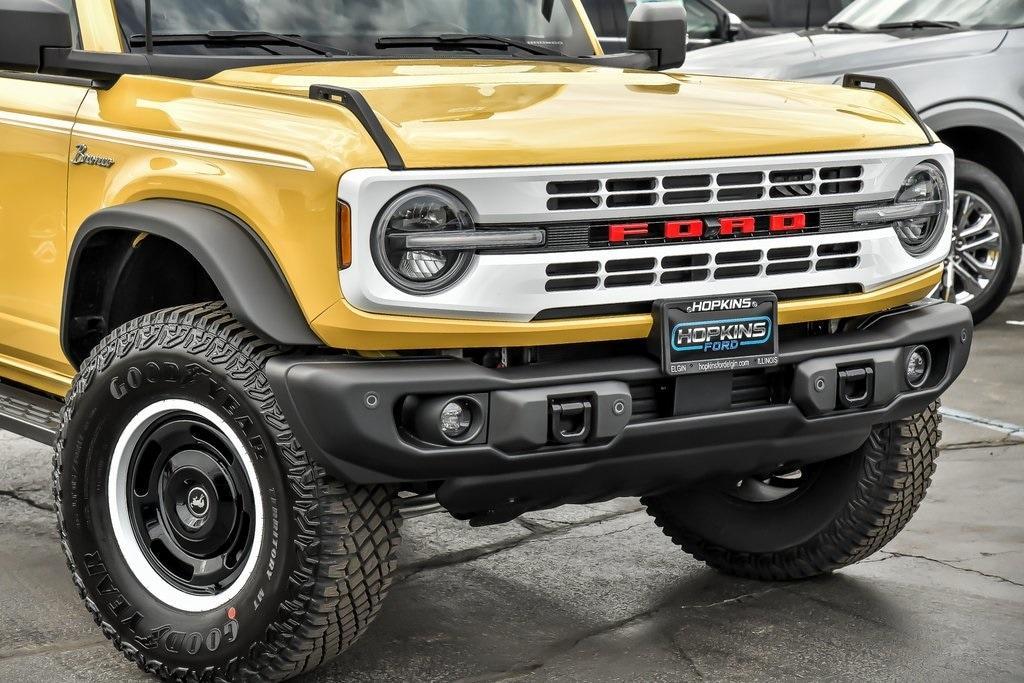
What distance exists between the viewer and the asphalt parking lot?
390 cm

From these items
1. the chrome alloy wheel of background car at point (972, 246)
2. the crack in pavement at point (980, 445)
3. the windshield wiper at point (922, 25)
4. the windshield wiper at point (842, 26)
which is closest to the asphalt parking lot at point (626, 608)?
the crack in pavement at point (980, 445)

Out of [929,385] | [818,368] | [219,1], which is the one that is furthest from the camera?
[219,1]

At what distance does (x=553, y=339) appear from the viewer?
336 cm

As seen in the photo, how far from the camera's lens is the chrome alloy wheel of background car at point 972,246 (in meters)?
8.21

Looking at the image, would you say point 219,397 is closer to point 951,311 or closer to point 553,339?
point 553,339

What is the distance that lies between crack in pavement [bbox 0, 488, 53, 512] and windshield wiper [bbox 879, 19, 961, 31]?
562 centimetres

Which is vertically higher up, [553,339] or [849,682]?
[553,339]

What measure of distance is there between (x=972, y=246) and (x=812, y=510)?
4.25 m

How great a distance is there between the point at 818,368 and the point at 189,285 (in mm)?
1652

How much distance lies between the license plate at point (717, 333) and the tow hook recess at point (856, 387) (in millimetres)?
209

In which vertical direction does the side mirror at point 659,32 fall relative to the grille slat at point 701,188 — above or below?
above

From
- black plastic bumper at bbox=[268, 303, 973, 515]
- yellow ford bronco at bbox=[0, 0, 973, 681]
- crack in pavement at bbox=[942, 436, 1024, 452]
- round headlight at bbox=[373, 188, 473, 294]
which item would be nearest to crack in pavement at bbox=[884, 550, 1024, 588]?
yellow ford bronco at bbox=[0, 0, 973, 681]

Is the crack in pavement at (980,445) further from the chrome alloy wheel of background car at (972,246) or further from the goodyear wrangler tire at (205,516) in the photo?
the goodyear wrangler tire at (205,516)

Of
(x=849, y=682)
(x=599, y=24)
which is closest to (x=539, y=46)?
(x=849, y=682)
